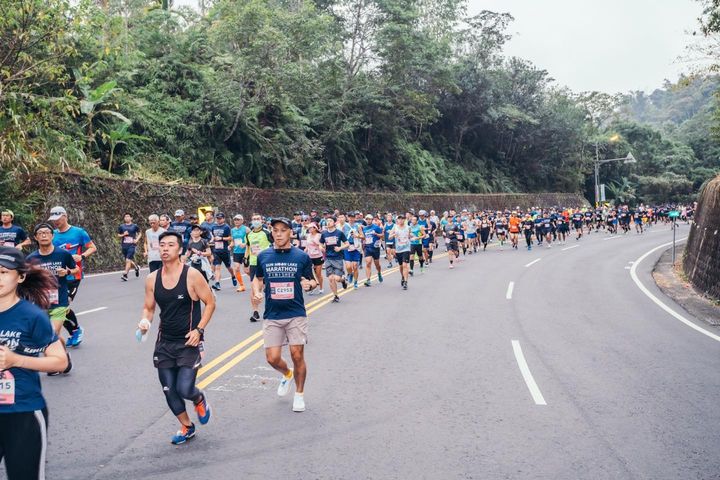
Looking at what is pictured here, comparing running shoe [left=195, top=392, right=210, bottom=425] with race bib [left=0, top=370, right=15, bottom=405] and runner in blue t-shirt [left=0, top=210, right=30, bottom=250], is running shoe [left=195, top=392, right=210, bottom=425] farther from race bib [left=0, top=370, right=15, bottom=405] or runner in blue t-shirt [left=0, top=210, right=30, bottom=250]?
runner in blue t-shirt [left=0, top=210, right=30, bottom=250]

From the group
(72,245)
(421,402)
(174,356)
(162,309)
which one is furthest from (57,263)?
(421,402)

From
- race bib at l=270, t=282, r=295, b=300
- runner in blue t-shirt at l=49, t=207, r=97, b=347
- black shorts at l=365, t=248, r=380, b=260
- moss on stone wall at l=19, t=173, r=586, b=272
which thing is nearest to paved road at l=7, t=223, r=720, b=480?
runner in blue t-shirt at l=49, t=207, r=97, b=347

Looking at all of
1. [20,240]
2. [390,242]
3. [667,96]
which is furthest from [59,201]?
[667,96]

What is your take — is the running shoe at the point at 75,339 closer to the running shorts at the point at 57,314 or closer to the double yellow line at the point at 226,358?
the running shorts at the point at 57,314

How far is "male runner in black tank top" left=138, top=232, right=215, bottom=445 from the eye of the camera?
5.06m

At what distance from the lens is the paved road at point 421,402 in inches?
184

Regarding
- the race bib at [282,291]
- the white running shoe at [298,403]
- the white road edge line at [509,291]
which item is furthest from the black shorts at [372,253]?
the white running shoe at [298,403]

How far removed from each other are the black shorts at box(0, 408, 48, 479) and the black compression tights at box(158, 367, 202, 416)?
1.72 metres

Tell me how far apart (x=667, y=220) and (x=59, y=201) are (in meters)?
56.4

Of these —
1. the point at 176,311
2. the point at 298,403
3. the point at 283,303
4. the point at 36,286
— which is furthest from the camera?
the point at 283,303

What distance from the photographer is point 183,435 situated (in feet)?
16.7

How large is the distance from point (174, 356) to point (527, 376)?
4.26m

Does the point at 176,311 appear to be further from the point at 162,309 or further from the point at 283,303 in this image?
the point at 283,303

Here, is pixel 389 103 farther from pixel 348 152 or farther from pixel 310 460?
pixel 310 460
